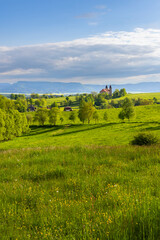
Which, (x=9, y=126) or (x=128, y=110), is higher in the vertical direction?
(x=128, y=110)

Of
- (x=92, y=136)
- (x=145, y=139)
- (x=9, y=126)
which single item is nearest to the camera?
(x=145, y=139)

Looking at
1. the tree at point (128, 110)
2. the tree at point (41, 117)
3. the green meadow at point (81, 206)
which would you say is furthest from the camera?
the tree at point (41, 117)

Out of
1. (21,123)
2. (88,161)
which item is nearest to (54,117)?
(21,123)

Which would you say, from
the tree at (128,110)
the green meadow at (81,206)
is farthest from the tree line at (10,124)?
the green meadow at (81,206)

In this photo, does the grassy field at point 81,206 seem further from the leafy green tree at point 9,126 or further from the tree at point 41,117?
the tree at point 41,117

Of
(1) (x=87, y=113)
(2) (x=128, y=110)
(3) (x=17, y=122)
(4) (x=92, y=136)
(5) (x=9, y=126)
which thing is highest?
(2) (x=128, y=110)

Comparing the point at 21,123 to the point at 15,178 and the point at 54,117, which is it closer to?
the point at 54,117

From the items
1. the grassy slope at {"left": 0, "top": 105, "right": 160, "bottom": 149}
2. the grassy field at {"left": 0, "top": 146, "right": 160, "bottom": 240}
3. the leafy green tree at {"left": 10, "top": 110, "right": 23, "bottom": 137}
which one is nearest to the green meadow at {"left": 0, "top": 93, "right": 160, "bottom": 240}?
the grassy field at {"left": 0, "top": 146, "right": 160, "bottom": 240}

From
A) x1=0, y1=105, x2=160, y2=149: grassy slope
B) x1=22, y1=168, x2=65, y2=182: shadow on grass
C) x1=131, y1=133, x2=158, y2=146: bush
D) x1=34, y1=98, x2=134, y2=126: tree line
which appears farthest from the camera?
x1=34, y1=98, x2=134, y2=126: tree line

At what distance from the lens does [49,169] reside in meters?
6.95

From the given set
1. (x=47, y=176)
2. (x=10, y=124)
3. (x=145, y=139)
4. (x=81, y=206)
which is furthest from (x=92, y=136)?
(x=81, y=206)

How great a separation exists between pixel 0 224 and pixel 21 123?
75894 millimetres

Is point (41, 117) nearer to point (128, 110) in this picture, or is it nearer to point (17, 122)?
point (17, 122)

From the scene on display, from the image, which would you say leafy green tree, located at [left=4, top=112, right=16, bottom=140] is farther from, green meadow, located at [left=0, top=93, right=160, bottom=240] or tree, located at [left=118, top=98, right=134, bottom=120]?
green meadow, located at [left=0, top=93, right=160, bottom=240]
